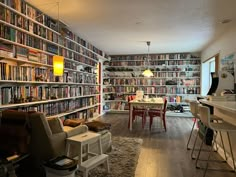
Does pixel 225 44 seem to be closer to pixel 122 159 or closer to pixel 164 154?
pixel 164 154

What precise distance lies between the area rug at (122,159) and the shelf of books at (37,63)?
4.84ft

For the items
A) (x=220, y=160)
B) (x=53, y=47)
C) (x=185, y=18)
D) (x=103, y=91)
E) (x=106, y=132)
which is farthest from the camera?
(x=103, y=91)

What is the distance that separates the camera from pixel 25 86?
3139mm

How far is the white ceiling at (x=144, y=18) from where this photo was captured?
3.03 meters

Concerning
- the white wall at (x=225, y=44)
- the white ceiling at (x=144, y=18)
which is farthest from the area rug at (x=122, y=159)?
the white wall at (x=225, y=44)

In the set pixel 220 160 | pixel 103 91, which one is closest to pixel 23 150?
pixel 220 160

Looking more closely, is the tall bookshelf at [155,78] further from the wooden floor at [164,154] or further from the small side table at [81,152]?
the small side table at [81,152]

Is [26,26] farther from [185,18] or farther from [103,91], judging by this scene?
[103,91]

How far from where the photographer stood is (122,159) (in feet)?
9.64

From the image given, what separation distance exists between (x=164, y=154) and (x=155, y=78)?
472 cm

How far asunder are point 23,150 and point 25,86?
4.13 feet

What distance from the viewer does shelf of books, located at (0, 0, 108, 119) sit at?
275 centimetres

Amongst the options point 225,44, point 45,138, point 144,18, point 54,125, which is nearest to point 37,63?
point 54,125

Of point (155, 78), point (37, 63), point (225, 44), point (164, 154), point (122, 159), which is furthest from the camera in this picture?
point (155, 78)
